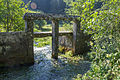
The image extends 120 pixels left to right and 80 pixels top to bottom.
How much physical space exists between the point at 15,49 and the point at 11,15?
3092 millimetres

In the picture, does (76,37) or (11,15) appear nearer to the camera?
(11,15)

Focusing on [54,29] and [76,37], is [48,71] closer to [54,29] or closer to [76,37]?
[54,29]

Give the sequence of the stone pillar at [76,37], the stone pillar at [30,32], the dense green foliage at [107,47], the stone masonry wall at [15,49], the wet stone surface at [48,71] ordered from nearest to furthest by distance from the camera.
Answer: the dense green foliage at [107,47] → the wet stone surface at [48,71] → the stone masonry wall at [15,49] → the stone pillar at [30,32] → the stone pillar at [76,37]

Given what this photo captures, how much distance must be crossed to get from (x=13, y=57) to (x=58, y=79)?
3.27 m

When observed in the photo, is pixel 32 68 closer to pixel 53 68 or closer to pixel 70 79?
pixel 53 68

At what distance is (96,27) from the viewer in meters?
2.83

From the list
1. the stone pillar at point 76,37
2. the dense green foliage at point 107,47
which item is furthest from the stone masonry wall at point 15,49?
the dense green foliage at point 107,47

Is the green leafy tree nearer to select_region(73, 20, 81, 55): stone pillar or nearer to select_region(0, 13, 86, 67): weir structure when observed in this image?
select_region(0, 13, 86, 67): weir structure

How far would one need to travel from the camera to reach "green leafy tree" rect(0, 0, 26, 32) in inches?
301

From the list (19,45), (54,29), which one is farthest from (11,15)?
(54,29)

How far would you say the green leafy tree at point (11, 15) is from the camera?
301 inches

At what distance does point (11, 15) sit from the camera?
26.5 ft

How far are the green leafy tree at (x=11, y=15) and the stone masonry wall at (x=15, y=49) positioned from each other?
2.08m

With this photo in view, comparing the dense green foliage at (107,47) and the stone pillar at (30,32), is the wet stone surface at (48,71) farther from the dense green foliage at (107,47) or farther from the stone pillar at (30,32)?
the dense green foliage at (107,47)
